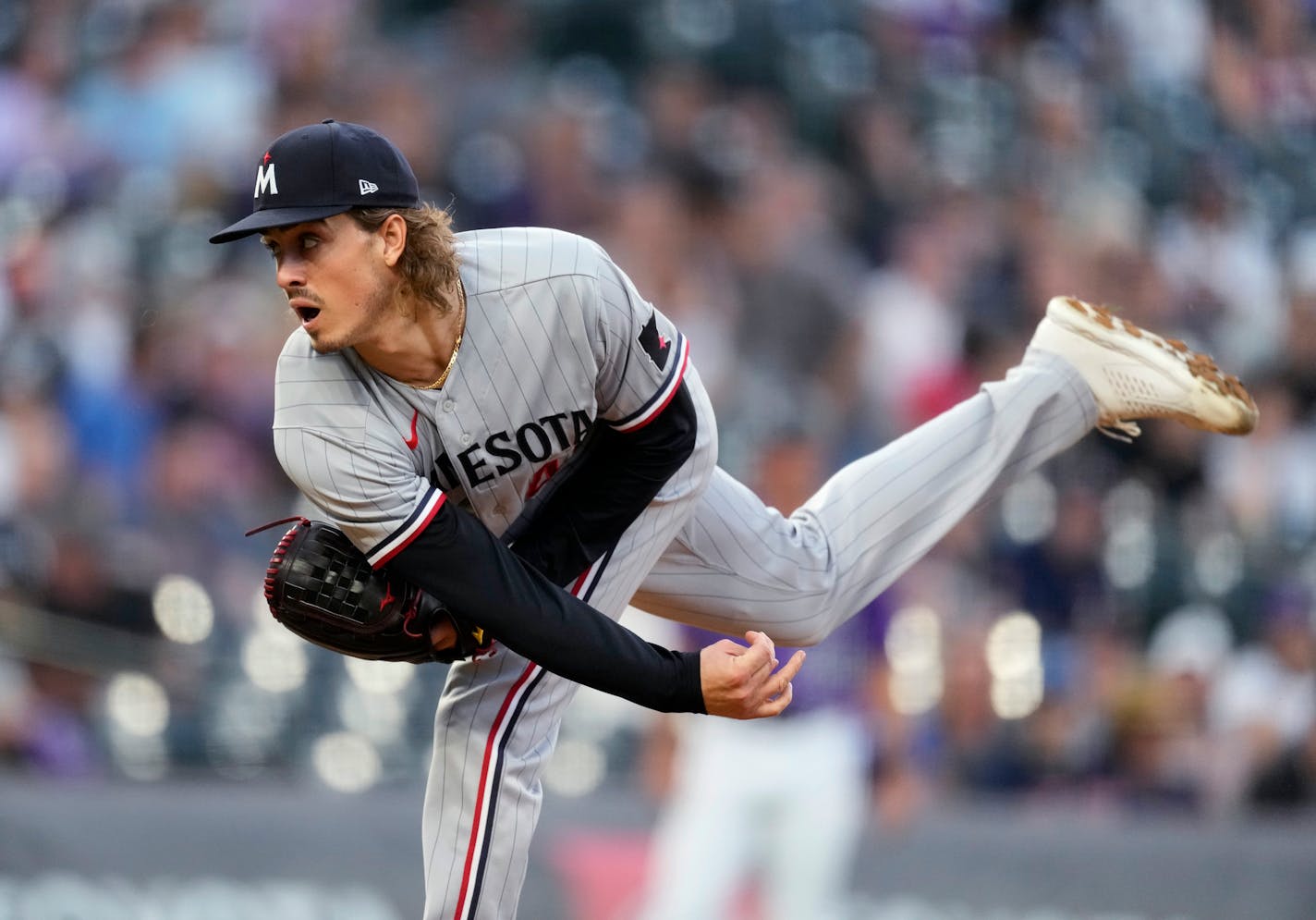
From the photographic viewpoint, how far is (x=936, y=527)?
14.3 feet

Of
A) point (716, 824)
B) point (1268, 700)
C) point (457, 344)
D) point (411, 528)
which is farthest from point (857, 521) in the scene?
point (1268, 700)

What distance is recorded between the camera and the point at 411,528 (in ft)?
11.4

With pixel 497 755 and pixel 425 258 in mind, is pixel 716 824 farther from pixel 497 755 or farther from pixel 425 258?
pixel 425 258

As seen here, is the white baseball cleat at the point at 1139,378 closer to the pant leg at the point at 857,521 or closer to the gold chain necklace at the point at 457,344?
the pant leg at the point at 857,521

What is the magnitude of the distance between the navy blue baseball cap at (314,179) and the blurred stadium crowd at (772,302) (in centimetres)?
305

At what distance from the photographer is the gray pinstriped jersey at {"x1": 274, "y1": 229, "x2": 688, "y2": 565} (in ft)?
11.5

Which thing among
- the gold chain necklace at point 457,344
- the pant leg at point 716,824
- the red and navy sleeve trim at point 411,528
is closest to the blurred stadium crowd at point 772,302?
the pant leg at point 716,824

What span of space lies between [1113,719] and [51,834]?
3867mm

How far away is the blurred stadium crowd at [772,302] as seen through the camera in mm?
6750

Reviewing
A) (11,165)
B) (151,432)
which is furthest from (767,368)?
(11,165)

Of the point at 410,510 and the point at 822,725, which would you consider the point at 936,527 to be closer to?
the point at 410,510

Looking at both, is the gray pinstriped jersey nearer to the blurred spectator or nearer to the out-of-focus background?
the out-of-focus background

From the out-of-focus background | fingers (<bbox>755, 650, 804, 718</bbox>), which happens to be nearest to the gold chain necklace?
fingers (<bbox>755, 650, 804, 718</bbox>)

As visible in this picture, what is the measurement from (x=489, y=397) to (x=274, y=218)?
566 mm
